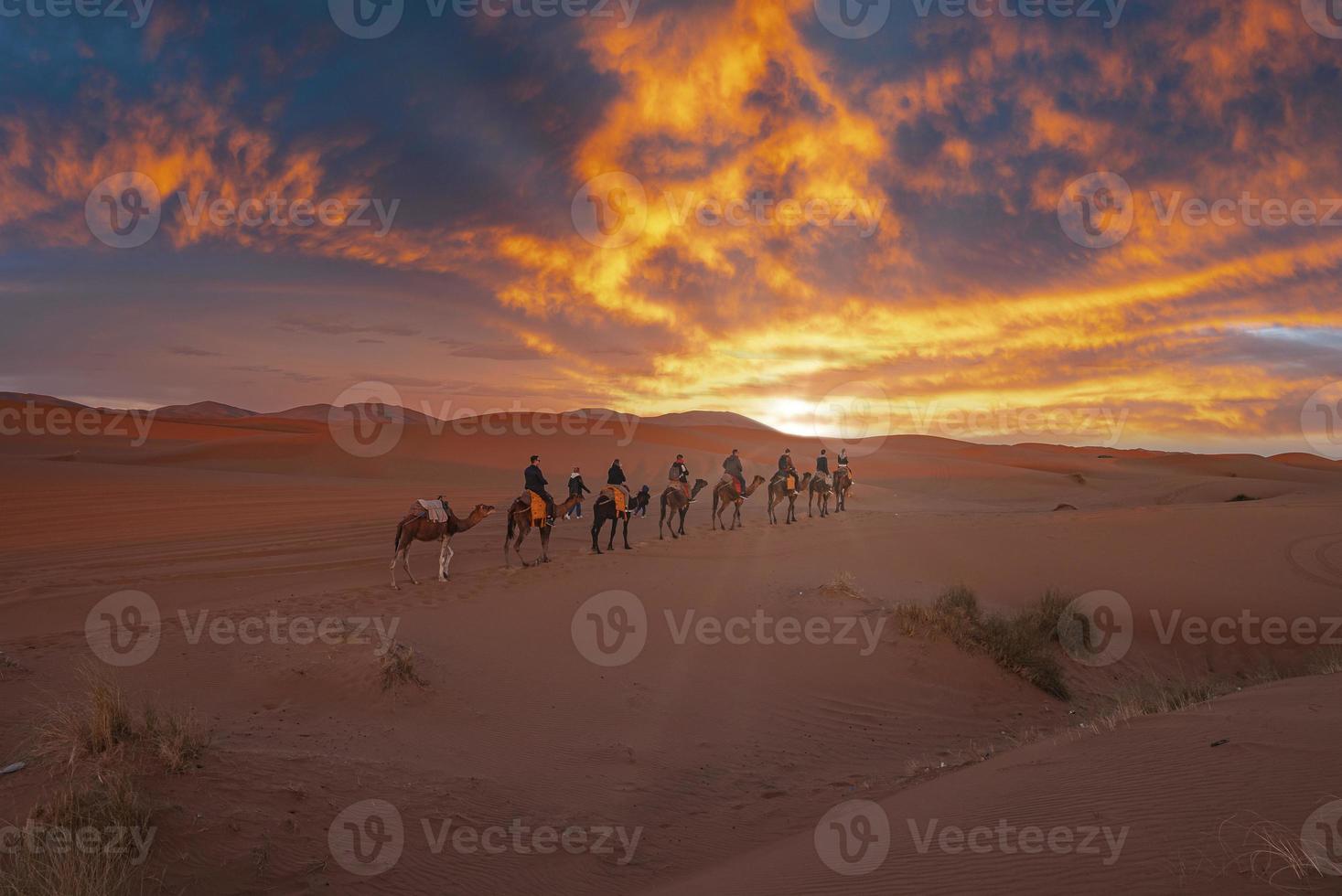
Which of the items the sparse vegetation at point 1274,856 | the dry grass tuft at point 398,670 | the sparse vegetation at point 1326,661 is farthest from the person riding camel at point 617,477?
the sparse vegetation at point 1274,856

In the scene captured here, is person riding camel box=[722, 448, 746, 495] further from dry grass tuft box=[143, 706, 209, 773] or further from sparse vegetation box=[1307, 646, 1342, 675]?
dry grass tuft box=[143, 706, 209, 773]

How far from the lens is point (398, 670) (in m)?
9.18

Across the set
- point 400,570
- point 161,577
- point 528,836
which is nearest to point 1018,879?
point 528,836

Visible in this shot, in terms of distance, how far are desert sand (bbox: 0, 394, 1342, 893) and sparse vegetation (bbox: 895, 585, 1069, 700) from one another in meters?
0.25

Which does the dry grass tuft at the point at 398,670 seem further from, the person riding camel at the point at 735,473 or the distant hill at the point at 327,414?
the distant hill at the point at 327,414

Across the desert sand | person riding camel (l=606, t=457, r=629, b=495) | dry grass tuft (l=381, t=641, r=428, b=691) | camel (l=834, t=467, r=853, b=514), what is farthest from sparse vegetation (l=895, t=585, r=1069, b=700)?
camel (l=834, t=467, r=853, b=514)

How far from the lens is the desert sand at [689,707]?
489cm

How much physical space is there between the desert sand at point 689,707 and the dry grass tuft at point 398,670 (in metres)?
0.13

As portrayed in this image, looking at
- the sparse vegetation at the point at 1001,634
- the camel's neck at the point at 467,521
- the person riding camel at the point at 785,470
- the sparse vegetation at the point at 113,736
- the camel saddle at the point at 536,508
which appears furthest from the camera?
the person riding camel at the point at 785,470

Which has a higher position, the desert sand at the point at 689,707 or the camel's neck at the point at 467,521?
the camel's neck at the point at 467,521

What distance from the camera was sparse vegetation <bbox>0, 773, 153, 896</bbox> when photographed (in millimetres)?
3893

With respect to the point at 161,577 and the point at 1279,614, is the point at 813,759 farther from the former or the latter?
the point at 161,577

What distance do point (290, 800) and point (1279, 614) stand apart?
64.0 feet

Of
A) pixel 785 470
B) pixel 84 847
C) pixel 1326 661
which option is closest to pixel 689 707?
pixel 84 847
